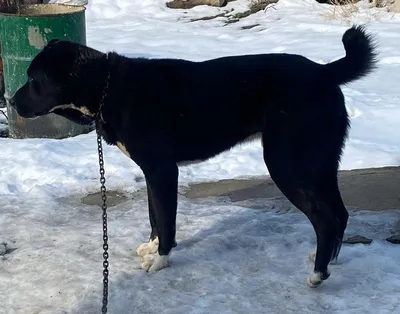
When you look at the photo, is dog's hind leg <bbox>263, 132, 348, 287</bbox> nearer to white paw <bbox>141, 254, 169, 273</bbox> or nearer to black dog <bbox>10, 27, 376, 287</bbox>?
black dog <bbox>10, 27, 376, 287</bbox>

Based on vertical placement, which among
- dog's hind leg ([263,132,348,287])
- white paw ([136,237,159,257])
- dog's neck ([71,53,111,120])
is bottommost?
white paw ([136,237,159,257])


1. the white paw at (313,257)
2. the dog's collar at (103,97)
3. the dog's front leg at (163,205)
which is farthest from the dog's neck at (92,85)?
the white paw at (313,257)

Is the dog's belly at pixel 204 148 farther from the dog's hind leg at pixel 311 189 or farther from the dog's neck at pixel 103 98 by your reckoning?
the dog's neck at pixel 103 98

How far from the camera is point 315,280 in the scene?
353 cm

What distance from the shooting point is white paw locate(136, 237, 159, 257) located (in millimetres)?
3934

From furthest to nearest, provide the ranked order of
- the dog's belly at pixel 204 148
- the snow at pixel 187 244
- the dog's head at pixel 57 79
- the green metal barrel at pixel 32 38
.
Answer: the green metal barrel at pixel 32 38
the dog's belly at pixel 204 148
the dog's head at pixel 57 79
the snow at pixel 187 244

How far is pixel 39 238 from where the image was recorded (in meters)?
4.23

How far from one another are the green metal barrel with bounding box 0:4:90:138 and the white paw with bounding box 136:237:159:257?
2686 millimetres

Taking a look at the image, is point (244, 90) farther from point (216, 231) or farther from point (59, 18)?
point (59, 18)

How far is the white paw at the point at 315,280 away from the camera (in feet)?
11.6

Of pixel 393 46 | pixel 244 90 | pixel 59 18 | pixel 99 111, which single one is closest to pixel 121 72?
pixel 99 111

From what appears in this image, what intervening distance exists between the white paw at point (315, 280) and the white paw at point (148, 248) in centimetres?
92

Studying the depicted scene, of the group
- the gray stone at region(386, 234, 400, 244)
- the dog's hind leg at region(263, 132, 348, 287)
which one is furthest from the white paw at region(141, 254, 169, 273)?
the gray stone at region(386, 234, 400, 244)

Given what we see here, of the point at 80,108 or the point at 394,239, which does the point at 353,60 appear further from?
the point at 80,108
